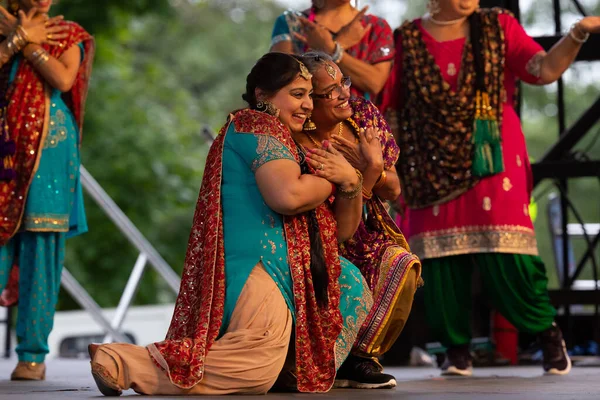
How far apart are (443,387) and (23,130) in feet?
6.37

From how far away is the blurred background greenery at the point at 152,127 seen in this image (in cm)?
1455

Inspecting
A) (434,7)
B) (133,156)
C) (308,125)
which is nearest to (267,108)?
(308,125)

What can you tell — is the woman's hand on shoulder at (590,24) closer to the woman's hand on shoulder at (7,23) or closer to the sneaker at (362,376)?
the sneaker at (362,376)

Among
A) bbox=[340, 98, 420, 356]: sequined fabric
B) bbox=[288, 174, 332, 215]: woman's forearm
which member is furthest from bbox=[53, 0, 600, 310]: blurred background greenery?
bbox=[288, 174, 332, 215]: woman's forearm

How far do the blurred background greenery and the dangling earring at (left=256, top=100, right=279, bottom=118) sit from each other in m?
9.07

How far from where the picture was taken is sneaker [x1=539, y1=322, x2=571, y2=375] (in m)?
4.50

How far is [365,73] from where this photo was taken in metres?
4.52

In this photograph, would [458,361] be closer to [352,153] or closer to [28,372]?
[352,153]

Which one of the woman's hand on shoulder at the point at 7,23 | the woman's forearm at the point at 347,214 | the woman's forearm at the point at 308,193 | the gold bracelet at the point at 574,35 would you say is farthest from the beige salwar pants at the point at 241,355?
the gold bracelet at the point at 574,35

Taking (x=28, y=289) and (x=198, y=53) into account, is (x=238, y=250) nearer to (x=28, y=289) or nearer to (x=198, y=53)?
(x=28, y=289)

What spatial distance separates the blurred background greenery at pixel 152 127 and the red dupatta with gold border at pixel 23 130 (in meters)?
7.82

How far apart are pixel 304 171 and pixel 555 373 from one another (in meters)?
Result: 1.66

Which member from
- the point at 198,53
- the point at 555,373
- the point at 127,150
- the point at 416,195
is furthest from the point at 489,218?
the point at 198,53

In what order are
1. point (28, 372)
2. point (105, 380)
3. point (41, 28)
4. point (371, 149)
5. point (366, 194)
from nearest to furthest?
point (105, 380) → point (371, 149) → point (366, 194) → point (28, 372) → point (41, 28)
